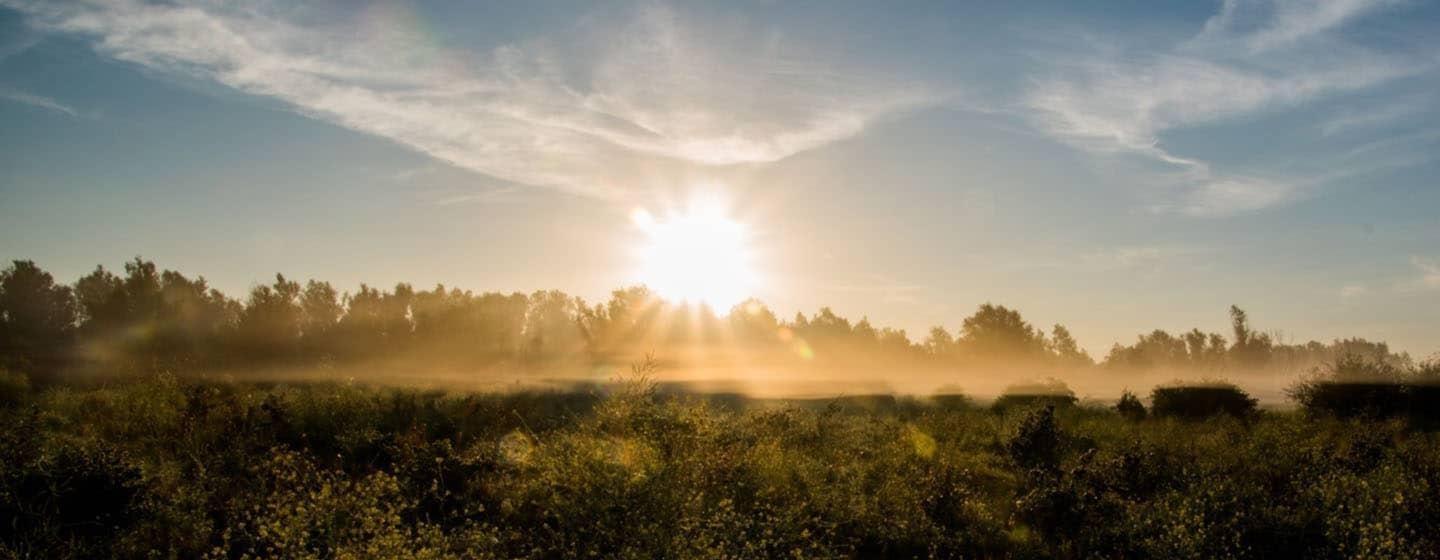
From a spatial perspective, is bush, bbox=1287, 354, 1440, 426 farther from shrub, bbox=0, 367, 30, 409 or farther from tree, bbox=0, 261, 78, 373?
tree, bbox=0, 261, 78, 373

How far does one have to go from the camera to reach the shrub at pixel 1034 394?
38188 millimetres

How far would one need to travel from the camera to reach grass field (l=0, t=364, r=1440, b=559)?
38.1 feet

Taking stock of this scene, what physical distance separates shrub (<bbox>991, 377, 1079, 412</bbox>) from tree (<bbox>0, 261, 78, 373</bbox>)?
6655cm

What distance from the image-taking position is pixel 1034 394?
1575 inches

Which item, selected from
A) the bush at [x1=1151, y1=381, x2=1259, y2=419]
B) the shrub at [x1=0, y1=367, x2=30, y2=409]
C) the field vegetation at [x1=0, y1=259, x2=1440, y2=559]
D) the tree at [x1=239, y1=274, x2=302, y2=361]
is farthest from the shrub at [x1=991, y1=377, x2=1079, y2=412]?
the tree at [x1=239, y1=274, x2=302, y2=361]

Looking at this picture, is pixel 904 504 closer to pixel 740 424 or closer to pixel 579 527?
pixel 579 527

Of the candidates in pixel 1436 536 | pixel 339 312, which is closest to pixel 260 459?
pixel 1436 536

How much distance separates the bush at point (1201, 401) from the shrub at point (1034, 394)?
4.26 m

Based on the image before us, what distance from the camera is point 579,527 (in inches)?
442

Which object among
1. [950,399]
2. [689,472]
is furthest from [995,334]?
[689,472]

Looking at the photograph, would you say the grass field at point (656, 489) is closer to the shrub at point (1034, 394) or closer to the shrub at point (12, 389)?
the shrub at point (12, 389)

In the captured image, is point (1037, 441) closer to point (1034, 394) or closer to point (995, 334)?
point (1034, 394)

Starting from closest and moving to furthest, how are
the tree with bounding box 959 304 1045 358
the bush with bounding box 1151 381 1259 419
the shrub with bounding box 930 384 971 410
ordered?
the bush with bounding box 1151 381 1259 419
the shrub with bounding box 930 384 971 410
the tree with bounding box 959 304 1045 358

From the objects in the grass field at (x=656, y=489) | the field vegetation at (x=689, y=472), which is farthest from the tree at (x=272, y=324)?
the grass field at (x=656, y=489)
